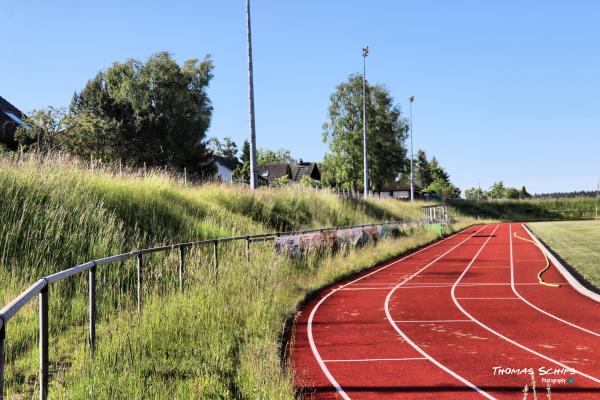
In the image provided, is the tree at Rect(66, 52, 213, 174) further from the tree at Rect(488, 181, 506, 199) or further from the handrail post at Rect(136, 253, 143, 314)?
the tree at Rect(488, 181, 506, 199)

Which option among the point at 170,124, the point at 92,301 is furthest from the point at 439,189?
the point at 92,301

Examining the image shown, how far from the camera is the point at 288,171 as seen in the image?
9800cm

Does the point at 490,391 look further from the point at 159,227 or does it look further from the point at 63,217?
the point at 159,227

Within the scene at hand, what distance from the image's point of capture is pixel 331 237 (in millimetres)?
20797

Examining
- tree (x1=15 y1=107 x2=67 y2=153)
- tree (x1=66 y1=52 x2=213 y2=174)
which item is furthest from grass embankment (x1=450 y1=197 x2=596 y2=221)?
tree (x1=15 y1=107 x2=67 y2=153)

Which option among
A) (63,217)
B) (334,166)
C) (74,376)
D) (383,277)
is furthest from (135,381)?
(334,166)

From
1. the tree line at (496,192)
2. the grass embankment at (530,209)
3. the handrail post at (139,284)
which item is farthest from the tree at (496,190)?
the handrail post at (139,284)

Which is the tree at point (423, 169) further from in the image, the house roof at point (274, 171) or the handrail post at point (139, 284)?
the handrail post at point (139, 284)

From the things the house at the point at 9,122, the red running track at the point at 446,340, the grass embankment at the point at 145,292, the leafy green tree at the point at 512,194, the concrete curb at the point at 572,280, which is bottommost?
the red running track at the point at 446,340

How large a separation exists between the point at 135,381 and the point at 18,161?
888 cm

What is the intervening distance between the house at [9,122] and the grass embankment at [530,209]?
56826 millimetres

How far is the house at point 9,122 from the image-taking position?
125 feet

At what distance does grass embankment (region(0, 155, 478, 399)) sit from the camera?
5613mm

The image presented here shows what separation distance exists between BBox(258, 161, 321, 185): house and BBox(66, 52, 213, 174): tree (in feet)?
123
